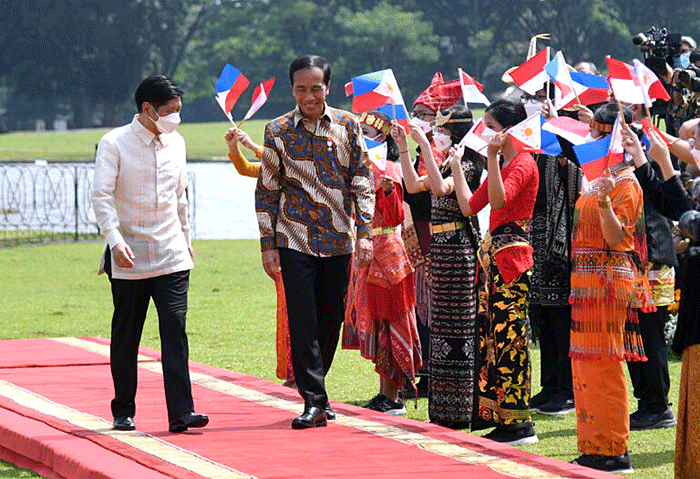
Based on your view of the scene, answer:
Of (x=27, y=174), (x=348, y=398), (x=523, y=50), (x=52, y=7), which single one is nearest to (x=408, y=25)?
(x=523, y=50)

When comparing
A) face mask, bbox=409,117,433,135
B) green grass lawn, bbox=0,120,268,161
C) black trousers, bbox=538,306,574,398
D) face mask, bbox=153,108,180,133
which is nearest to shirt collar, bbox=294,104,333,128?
face mask, bbox=153,108,180,133

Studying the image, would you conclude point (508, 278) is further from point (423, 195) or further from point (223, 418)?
point (223, 418)

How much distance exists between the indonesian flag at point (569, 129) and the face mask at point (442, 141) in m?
1.00

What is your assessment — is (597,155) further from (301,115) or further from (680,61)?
(680,61)

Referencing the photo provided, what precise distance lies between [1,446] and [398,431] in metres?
1.70

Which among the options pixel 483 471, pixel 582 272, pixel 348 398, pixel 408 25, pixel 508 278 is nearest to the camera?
pixel 483 471

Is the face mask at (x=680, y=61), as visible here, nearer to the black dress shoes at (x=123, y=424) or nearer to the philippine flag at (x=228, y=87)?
the philippine flag at (x=228, y=87)

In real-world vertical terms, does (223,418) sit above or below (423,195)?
below

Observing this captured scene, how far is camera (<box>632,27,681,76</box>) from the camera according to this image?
23.5 feet

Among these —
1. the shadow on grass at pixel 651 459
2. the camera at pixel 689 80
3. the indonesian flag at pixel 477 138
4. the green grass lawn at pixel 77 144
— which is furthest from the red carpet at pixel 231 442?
the green grass lawn at pixel 77 144

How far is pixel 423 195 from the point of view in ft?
21.0

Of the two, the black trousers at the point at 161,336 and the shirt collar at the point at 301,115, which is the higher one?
the shirt collar at the point at 301,115

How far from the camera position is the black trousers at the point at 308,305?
5.43 meters

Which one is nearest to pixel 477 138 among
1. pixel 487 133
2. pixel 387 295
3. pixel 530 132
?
pixel 487 133
